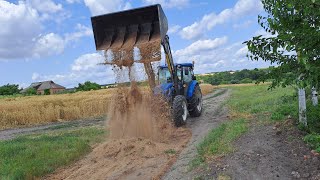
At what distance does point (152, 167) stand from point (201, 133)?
3.98m

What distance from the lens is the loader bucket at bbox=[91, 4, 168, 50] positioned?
12.5 meters

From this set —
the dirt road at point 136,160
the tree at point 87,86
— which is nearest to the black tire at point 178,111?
the dirt road at point 136,160

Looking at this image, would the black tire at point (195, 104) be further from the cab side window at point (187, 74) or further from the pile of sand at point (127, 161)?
the pile of sand at point (127, 161)

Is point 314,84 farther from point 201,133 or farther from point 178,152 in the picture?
point 201,133

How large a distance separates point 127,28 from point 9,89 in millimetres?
53804

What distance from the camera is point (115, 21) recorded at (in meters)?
12.8

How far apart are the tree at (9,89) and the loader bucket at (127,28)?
51803 millimetres

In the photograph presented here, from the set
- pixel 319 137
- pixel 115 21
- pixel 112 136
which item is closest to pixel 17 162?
pixel 112 136

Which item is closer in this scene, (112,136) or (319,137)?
(319,137)

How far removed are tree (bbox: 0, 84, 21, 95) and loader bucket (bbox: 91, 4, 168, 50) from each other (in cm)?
5180

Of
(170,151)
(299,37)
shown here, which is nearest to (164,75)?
(170,151)

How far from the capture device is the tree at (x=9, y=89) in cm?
6009

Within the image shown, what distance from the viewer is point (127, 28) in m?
12.9

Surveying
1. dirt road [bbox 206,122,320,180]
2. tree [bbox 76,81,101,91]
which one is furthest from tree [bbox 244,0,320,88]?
tree [bbox 76,81,101,91]
